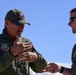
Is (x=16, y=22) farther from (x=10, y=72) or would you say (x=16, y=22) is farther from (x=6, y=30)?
(x=10, y=72)

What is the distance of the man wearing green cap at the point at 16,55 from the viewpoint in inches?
296

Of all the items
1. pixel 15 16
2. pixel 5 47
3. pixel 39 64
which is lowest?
pixel 39 64

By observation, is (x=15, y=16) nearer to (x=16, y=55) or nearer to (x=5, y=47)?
(x=5, y=47)

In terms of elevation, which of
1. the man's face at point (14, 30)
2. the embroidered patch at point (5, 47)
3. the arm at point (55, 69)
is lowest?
the arm at point (55, 69)

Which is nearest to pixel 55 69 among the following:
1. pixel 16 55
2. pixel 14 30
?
pixel 14 30

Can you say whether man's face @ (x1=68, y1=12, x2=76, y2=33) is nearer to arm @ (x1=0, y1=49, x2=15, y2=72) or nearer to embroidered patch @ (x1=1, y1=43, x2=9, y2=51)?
embroidered patch @ (x1=1, y1=43, x2=9, y2=51)

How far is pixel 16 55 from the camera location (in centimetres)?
741

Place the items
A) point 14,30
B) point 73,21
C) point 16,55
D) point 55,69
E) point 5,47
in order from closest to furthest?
point 16,55, point 5,47, point 14,30, point 55,69, point 73,21

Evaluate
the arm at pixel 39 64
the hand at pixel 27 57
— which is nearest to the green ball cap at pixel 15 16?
the arm at pixel 39 64

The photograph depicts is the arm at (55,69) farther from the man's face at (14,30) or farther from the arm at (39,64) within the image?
the man's face at (14,30)

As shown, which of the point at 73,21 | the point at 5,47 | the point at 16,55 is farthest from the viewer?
the point at 73,21

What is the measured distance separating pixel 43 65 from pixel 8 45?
830mm

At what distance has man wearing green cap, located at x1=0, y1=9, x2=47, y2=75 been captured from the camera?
24.7ft

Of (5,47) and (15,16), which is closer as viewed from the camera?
(5,47)
